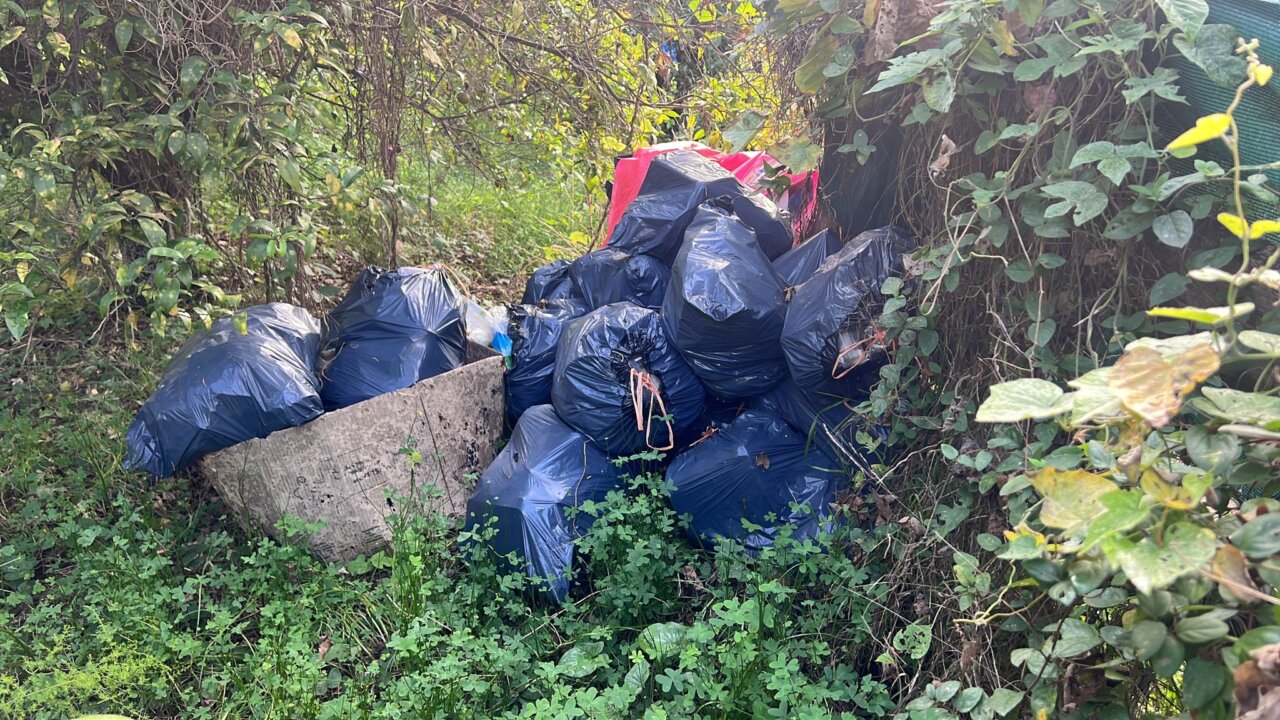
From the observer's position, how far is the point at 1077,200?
4.83 feet

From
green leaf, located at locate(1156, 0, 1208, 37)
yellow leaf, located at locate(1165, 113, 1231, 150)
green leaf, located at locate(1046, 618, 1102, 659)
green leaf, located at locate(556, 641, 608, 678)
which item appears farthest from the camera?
green leaf, located at locate(556, 641, 608, 678)

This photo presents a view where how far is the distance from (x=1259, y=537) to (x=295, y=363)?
236 cm

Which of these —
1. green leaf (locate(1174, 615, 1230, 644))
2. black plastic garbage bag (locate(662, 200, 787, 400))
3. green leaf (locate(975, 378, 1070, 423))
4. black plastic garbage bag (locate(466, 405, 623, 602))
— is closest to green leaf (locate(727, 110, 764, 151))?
black plastic garbage bag (locate(662, 200, 787, 400))

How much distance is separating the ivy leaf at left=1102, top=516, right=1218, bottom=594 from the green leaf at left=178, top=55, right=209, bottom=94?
2557 mm

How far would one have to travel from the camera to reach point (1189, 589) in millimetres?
943

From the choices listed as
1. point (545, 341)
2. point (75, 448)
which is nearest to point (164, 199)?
point (75, 448)

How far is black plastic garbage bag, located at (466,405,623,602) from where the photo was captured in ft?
7.36

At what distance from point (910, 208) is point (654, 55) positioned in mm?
2005

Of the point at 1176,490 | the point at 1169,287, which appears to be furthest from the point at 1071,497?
the point at 1169,287

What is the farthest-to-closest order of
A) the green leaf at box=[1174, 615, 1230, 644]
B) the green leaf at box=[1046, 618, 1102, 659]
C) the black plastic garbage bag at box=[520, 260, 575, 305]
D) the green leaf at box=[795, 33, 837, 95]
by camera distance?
the black plastic garbage bag at box=[520, 260, 575, 305], the green leaf at box=[795, 33, 837, 95], the green leaf at box=[1046, 618, 1102, 659], the green leaf at box=[1174, 615, 1230, 644]

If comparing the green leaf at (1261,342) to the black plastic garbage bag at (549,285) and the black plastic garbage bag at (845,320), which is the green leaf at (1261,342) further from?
the black plastic garbage bag at (549,285)

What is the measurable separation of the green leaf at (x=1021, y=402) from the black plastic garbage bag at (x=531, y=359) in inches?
71.9

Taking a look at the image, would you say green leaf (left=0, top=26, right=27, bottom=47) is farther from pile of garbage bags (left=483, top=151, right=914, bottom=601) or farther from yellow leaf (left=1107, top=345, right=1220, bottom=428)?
yellow leaf (left=1107, top=345, right=1220, bottom=428)

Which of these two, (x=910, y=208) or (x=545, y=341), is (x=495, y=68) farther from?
(x=910, y=208)
